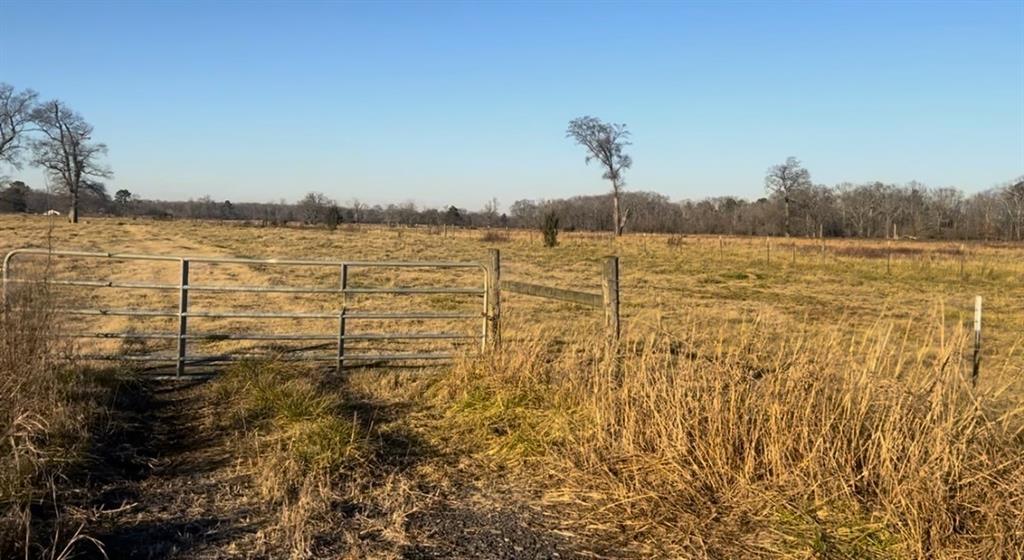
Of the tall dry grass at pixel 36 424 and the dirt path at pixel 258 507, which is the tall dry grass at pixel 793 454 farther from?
the tall dry grass at pixel 36 424

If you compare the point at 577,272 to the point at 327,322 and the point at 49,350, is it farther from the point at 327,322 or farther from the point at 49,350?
the point at 49,350

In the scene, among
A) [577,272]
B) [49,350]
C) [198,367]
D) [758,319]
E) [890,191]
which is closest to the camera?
[758,319]

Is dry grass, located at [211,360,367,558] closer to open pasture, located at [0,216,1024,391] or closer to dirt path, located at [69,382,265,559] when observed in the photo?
dirt path, located at [69,382,265,559]

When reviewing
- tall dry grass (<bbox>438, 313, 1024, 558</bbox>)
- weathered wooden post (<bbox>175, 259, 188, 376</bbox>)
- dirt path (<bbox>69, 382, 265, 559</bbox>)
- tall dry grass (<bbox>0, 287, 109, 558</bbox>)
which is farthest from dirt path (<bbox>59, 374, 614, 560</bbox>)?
weathered wooden post (<bbox>175, 259, 188, 376</bbox>)

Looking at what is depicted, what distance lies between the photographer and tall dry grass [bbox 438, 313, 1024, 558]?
3660 mm

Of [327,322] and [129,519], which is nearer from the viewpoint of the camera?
[129,519]

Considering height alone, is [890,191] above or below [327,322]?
above

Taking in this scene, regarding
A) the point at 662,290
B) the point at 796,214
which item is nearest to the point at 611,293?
the point at 662,290

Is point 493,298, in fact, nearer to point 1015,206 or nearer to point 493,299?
Answer: point 493,299

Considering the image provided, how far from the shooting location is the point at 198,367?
321 inches

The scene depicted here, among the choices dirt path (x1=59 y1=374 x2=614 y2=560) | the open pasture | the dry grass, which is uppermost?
the open pasture

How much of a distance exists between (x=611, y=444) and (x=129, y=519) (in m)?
3.09

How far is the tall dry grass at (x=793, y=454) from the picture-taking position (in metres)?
3.66

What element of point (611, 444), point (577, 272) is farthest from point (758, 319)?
point (577, 272)
